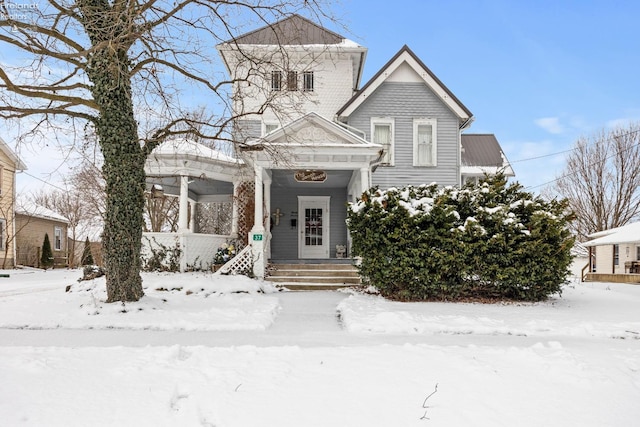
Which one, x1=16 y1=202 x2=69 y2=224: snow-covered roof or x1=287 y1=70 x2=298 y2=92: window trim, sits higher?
x1=287 y1=70 x2=298 y2=92: window trim

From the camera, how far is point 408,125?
16.0m

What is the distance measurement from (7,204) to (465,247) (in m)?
24.2

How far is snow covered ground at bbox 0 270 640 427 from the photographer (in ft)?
10.6

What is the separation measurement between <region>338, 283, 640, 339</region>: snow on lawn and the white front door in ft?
22.1

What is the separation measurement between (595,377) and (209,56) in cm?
744

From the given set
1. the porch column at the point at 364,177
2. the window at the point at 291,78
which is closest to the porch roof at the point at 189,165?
the window at the point at 291,78

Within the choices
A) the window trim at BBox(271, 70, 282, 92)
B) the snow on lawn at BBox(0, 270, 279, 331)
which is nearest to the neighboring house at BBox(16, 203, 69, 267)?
the snow on lawn at BBox(0, 270, 279, 331)

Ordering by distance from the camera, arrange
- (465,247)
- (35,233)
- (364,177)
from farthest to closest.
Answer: (35,233) → (364,177) → (465,247)

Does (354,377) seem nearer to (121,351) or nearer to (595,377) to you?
(595,377)

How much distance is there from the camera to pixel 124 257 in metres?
8.13

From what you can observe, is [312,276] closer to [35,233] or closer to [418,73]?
[418,73]

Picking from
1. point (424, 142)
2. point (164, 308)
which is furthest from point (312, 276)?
point (424, 142)

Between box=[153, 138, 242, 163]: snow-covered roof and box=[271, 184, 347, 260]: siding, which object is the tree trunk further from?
box=[271, 184, 347, 260]: siding

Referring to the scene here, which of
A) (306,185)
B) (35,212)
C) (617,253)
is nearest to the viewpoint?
(306,185)
